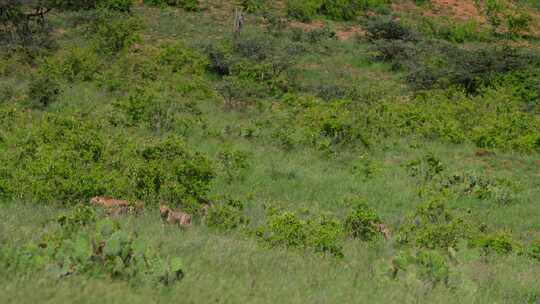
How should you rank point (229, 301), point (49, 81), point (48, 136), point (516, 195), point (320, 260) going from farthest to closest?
point (49, 81)
point (516, 195)
point (48, 136)
point (320, 260)
point (229, 301)

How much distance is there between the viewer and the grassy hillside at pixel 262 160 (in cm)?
474

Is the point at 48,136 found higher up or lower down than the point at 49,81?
higher up

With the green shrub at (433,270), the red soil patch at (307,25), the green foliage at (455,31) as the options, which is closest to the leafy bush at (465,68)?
the green foliage at (455,31)

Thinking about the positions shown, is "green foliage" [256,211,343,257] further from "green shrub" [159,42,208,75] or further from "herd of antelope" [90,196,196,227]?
"green shrub" [159,42,208,75]

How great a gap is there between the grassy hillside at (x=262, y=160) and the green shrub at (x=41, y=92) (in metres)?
0.03

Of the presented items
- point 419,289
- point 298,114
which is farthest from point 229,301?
point 298,114

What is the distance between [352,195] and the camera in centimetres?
995

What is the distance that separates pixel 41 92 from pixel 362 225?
9.00 meters

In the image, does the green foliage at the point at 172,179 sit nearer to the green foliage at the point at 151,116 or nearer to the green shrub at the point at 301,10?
the green foliage at the point at 151,116

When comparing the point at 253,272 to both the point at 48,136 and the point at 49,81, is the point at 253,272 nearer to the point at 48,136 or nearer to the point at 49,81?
the point at 48,136

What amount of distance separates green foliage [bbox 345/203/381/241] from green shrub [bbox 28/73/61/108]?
861 centimetres

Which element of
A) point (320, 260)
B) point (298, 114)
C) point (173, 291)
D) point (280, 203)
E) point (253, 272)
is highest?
→ point (173, 291)

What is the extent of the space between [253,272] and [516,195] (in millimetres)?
6779

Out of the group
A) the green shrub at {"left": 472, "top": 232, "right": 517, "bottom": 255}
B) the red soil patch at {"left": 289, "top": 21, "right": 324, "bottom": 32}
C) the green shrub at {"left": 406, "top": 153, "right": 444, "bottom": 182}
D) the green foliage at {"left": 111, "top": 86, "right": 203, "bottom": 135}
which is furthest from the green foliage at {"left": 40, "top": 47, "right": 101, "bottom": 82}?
the green shrub at {"left": 472, "top": 232, "right": 517, "bottom": 255}
